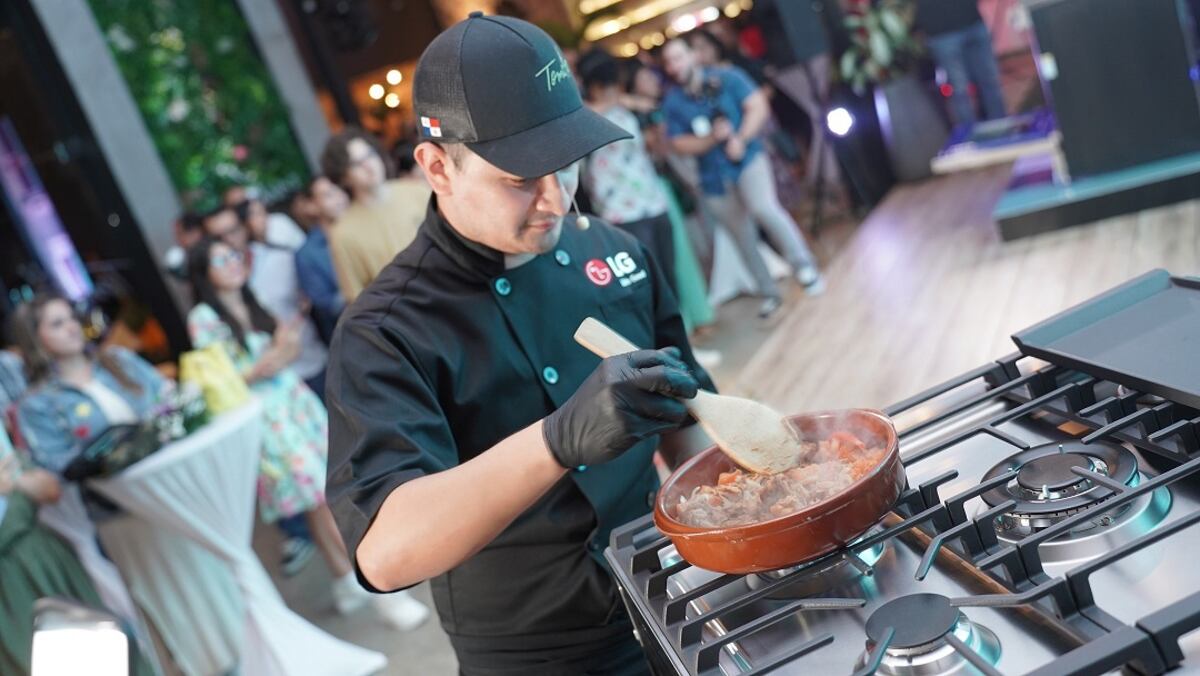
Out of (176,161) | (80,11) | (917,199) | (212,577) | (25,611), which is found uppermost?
(80,11)

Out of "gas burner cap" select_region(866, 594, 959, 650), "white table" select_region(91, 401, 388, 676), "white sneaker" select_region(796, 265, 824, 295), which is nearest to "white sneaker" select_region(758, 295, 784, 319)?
"white sneaker" select_region(796, 265, 824, 295)

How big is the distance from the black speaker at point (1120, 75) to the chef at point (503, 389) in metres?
3.20

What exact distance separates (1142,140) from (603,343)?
145 inches

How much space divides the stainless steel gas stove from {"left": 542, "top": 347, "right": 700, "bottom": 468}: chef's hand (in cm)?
15

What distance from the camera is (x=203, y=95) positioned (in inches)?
259

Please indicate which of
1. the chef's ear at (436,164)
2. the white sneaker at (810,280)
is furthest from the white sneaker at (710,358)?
the chef's ear at (436,164)

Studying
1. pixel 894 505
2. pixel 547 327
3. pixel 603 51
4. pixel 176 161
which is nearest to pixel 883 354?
pixel 603 51

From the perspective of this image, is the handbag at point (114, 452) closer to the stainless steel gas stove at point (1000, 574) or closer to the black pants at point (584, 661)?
the black pants at point (584, 661)

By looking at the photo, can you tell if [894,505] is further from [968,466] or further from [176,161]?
[176,161]

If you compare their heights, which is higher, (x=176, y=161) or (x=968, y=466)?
(x=176, y=161)

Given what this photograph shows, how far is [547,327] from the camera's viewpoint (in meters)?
1.46

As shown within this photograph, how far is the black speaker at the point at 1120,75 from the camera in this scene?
392 cm

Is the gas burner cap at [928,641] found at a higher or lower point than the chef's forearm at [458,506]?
lower

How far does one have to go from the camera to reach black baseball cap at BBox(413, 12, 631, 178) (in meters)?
1.25
